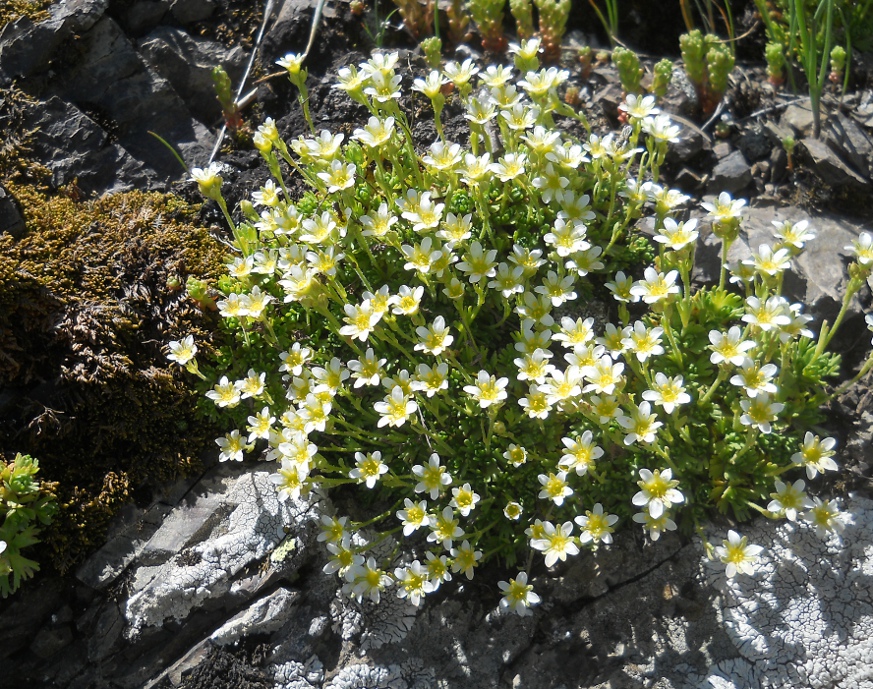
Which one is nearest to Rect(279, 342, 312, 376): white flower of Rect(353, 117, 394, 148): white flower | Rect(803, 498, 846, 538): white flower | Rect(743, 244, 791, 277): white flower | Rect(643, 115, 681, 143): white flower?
Rect(353, 117, 394, 148): white flower

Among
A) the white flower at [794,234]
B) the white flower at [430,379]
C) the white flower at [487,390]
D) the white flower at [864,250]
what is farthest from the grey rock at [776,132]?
the white flower at [430,379]

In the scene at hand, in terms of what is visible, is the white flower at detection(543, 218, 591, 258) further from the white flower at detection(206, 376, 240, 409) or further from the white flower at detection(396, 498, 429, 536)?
the white flower at detection(206, 376, 240, 409)

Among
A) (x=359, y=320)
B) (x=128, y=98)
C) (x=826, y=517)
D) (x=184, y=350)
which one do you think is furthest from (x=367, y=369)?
(x=128, y=98)

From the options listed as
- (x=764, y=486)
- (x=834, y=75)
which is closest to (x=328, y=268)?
(x=764, y=486)

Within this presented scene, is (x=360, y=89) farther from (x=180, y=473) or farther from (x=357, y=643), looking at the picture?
(x=357, y=643)

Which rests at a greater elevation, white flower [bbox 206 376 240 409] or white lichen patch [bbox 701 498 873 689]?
white flower [bbox 206 376 240 409]

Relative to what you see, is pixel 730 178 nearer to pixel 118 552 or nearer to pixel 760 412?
pixel 760 412
